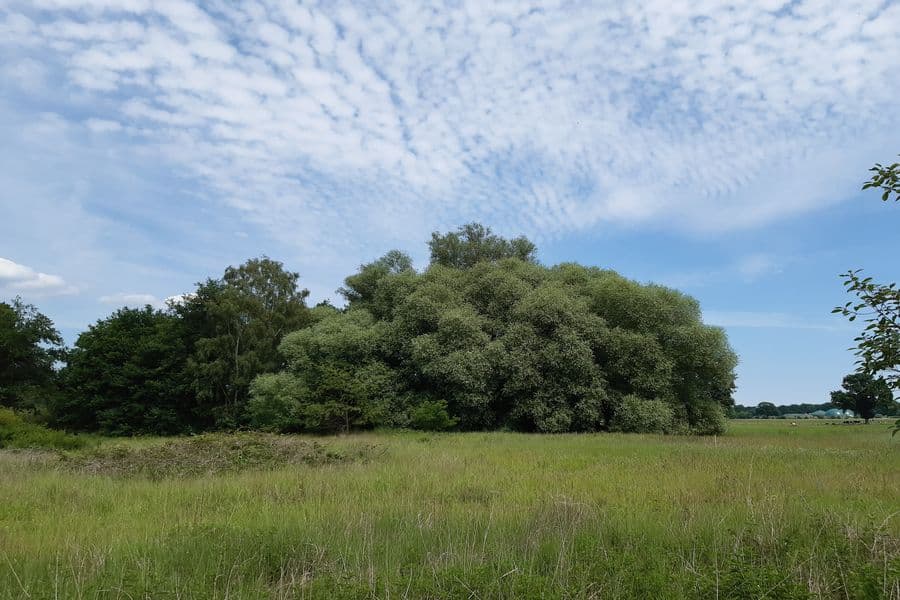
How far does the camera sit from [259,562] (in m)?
5.56

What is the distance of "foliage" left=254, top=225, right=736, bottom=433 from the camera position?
31.5 meters

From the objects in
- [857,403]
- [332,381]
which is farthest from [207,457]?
[857,403]

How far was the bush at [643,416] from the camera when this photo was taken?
30219mm

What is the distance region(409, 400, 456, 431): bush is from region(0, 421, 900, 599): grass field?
16.7 metres

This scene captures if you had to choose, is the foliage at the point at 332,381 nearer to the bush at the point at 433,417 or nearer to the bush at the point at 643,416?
the bush at the point at 433,417

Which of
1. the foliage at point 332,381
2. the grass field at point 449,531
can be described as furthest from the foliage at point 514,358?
the grass field at point 449,531

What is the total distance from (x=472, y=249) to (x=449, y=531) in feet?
129

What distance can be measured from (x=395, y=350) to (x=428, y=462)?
71.2 ft

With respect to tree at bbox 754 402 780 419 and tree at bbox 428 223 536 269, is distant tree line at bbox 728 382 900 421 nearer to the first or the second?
tree at bbox 754 402 780 419

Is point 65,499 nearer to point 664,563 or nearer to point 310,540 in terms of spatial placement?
point 310,540

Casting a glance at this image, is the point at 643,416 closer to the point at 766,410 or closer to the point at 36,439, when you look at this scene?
the point at 36,439

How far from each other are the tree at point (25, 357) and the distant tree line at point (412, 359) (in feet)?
0.93

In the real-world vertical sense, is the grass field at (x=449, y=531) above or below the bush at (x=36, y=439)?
above

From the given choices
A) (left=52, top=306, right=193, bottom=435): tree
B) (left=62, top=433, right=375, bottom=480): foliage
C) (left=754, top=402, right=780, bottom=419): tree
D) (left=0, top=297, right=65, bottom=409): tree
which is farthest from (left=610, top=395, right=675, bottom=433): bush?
(left=754, top=402, right=780, bottom=419): tree
